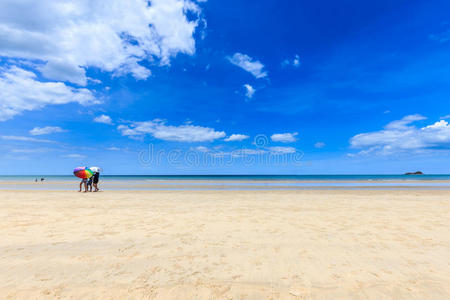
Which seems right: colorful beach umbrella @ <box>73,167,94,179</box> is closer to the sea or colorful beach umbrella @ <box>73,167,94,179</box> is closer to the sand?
the sea

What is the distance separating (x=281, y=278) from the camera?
484 cm

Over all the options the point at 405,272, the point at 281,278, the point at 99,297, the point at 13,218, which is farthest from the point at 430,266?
the point at 13,218

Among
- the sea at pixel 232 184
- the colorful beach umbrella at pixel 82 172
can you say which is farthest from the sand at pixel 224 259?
the sea at pixel 232 184

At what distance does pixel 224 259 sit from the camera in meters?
5.86

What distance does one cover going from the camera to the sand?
4387mm

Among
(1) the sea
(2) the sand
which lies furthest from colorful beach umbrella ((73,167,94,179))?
(2) the sand

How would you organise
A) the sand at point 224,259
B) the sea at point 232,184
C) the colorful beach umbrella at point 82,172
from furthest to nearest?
the sea at point 232,184
the colorful beach umbrella at point 82,172
the sand at point 224,259

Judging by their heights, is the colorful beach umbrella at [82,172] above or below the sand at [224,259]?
above

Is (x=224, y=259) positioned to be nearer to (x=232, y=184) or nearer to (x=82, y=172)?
(x=82, y=172)

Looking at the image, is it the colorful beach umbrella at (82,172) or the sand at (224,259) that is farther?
the colorful beach umbrella at (82,172)

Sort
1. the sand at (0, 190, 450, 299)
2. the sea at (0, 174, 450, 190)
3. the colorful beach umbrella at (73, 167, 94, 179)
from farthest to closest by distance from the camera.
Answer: the sea at (0, 174, 450, 190), the colorful beach umbrella at (73, 167, 94, 179), the sand at (0, 190, 450, 299)

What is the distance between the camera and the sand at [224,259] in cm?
439

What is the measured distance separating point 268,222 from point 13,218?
1174 centimetres

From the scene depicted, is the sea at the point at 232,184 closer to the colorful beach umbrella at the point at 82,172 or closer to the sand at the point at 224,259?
the colorful beach umbrella at the point at 82,172
